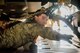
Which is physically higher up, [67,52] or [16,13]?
[16,13]

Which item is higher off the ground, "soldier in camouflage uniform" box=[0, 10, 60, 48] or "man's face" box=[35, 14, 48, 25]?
"man's face" box=[35, 14, 48, 25]

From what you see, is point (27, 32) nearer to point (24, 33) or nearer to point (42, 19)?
point (24, 33)

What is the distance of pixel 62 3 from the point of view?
1235mm

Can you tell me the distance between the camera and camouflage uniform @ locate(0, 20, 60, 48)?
1.23 m

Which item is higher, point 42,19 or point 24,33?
point 42,19

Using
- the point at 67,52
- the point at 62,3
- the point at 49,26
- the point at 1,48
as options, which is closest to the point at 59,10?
the point at 62,3

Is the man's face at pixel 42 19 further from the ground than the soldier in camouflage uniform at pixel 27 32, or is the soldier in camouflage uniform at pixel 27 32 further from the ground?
the man's face at pixel 42 19

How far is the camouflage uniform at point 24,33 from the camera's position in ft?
4.05

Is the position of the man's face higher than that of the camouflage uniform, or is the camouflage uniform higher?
the man's face

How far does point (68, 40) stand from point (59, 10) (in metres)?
0.29

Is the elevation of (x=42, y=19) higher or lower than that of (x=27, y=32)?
higher

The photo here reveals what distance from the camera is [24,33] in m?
1.25

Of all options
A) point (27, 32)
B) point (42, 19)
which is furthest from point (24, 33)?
point (42, 19)

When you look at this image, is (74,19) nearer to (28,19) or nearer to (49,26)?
(49,26)
